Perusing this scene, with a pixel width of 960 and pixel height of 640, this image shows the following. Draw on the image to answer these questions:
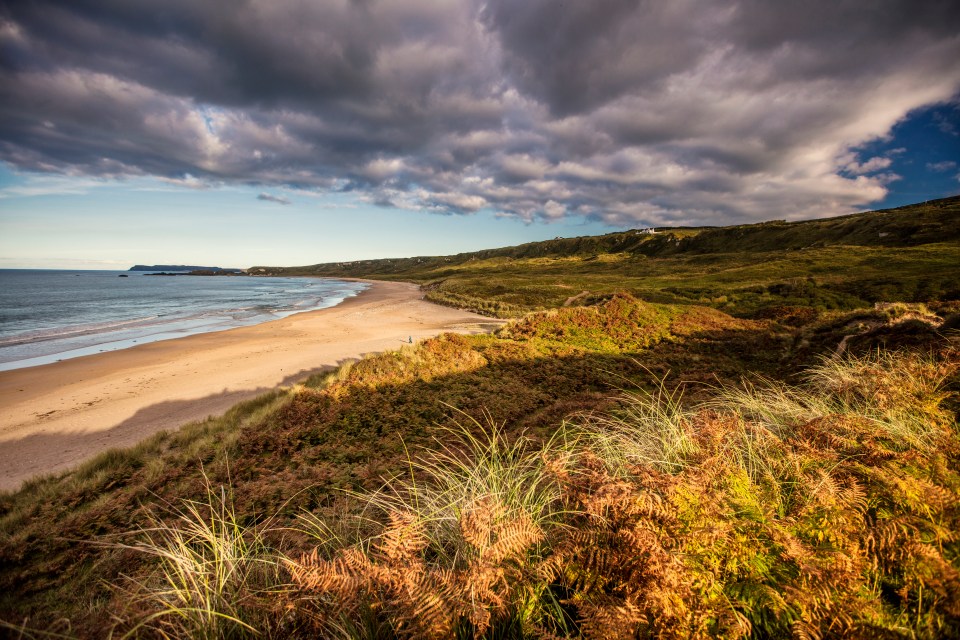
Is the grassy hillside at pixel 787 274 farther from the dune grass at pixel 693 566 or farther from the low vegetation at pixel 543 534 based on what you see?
the dune grass at pixel 693 566

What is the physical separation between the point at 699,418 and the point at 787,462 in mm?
1324

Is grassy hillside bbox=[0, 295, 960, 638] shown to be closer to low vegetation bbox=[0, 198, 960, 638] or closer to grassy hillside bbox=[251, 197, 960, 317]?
low vegetation bbox=[0, 198, 960, 638]

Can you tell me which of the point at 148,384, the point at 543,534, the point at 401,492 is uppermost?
the point at 543,534

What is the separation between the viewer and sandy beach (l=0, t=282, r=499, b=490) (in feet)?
33.3

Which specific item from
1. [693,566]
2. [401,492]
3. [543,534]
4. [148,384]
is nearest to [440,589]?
[543,534]

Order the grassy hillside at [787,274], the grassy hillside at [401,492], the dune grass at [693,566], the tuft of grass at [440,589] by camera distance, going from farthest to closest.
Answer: the grassy hillside at [787,274] < the grassy hillside at [401,492] < the tuft of grass at [440,589] < the dune grass at [693,566]

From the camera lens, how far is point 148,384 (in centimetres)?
1529

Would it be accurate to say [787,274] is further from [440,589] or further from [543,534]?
[440,589]

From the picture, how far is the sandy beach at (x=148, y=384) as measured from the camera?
1016cm

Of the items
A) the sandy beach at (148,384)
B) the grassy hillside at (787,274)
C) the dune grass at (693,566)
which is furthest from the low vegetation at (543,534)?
the grassy hillside at (787,274)

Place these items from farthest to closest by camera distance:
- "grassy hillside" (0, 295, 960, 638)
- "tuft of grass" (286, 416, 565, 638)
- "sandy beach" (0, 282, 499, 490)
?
"sandy beach" (0, 282, 499, 490)
"grassy hillside" (0, 295, 960, 638)
"tuft of grass" (286, 416, 565, 638)

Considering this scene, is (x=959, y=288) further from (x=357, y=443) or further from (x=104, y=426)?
(x=104, y=426)

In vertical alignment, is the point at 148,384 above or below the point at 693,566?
below

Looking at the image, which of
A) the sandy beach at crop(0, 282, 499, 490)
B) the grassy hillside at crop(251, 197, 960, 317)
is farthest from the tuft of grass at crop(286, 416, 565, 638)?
the grassy hillside at crop(251, 197, 960, 317)
